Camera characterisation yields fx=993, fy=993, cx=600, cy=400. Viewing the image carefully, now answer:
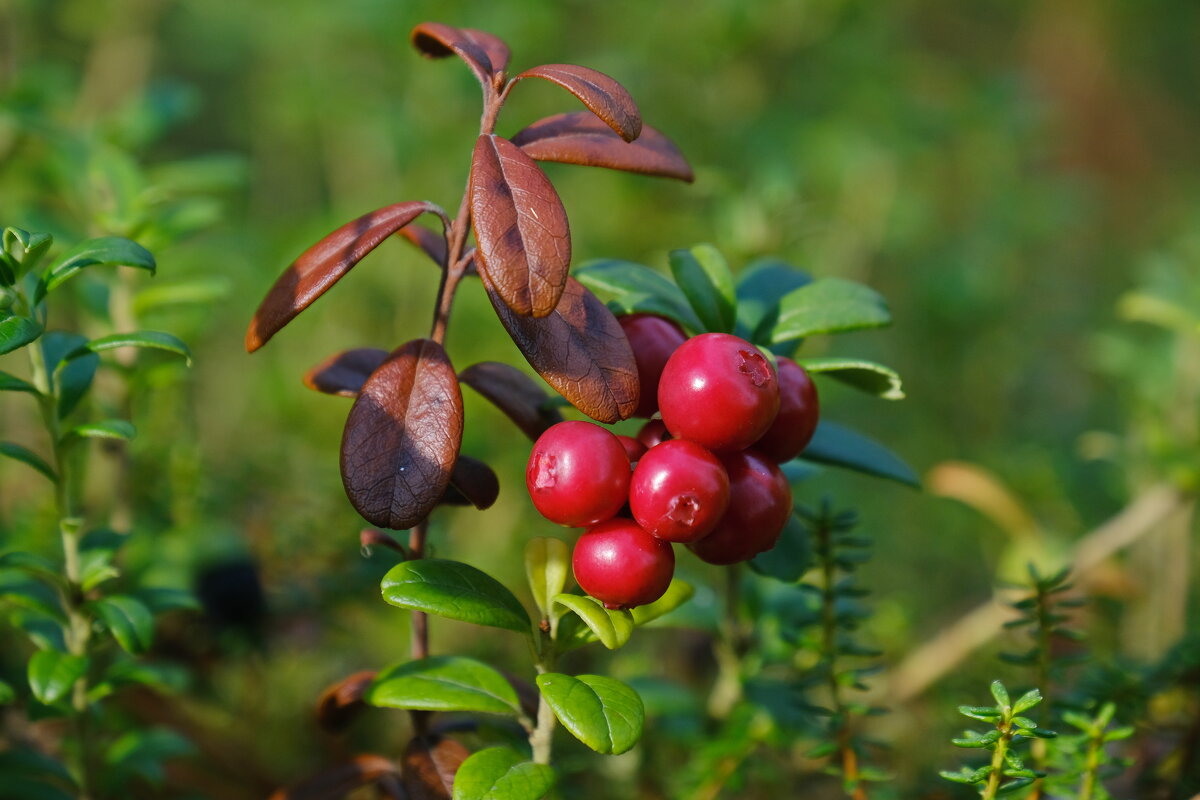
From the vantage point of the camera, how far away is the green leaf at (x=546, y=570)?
0.73 metres

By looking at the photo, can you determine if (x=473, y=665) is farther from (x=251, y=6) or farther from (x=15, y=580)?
(x=251, y=6)

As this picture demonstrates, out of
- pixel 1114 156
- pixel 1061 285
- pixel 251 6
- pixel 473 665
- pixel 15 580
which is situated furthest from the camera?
pixel 1114 156

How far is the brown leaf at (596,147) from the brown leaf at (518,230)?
8cm

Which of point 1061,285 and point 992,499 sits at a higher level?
point 1061,285

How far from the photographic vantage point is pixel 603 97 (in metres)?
0.63

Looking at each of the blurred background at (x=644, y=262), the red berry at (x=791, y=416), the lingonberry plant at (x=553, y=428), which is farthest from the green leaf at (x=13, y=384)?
the red berry at (x=791, y=416)

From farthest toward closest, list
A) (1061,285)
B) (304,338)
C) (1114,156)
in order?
(1114,156) < (1061,285) < (304,338)

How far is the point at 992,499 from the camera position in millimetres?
1421

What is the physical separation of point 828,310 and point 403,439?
358mm

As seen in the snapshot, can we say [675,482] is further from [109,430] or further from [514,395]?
[109,430]

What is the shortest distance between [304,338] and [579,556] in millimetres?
2009

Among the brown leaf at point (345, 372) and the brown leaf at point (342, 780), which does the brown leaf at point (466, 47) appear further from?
the brown leaf at point (342, 780)

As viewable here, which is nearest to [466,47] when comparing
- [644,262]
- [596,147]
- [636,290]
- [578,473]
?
[596,147]

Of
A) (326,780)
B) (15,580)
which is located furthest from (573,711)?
(15,580)
